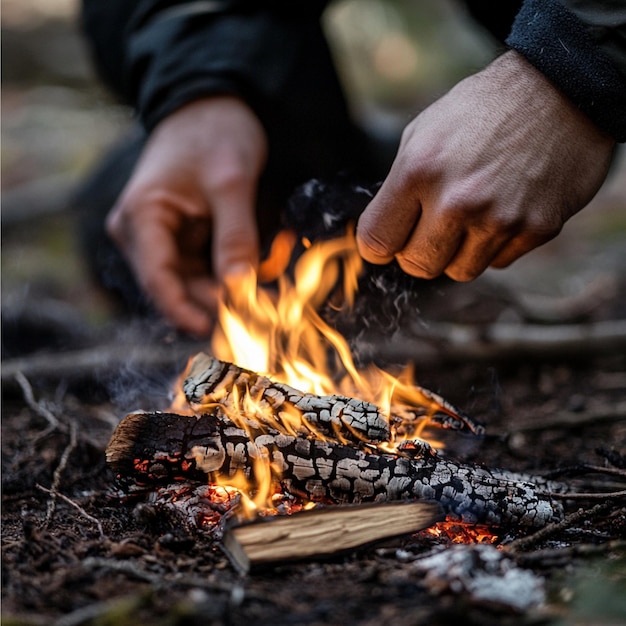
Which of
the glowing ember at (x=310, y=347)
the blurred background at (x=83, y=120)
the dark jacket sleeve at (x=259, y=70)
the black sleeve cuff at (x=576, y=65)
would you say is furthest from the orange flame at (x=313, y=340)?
the blurred background at (x=83, y=120)

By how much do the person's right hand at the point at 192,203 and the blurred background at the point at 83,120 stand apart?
1373 millimetres

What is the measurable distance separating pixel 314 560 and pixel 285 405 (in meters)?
0.54

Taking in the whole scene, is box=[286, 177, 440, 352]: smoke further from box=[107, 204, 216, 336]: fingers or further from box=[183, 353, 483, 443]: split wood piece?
box=[107, 204, 216, 336]: fingers

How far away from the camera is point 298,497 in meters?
1.86

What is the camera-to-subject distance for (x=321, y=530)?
1597mm

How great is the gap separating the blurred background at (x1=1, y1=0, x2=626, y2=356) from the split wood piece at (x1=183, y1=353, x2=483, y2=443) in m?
2.60

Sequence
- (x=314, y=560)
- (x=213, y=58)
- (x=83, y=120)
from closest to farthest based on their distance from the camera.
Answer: (x=314, y=560) → (x=213, y=58) → (x=83, y=120)

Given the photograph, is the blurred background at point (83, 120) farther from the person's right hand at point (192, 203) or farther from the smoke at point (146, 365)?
the person's right hand at point (192, 203)

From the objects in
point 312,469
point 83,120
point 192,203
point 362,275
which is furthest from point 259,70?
point 83,120

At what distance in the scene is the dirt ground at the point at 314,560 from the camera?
1349 millimetres

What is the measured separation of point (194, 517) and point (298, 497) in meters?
0.29

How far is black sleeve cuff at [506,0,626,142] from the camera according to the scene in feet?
6.07

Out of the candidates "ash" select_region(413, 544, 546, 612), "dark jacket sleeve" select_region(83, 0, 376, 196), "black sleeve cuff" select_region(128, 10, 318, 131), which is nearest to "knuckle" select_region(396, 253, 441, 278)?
"ash" select_region(413, 544, 546, 612)

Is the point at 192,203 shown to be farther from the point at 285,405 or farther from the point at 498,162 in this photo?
the point at 498,162
